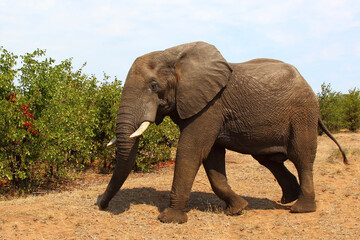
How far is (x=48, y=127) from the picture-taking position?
9.91 m

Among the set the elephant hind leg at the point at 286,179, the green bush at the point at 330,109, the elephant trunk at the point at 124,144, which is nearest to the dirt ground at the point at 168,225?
the elephant hind leg at the point at 286,179

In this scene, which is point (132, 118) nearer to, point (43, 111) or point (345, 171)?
point (43, 111)

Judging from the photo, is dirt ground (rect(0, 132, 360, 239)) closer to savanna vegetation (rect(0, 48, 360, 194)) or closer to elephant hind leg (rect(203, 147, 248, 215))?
elephant hind leg (rect(203, 147, 248, 215))

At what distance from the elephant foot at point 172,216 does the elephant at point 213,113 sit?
0.02 metres

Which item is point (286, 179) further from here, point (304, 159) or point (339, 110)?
point (339, 110)

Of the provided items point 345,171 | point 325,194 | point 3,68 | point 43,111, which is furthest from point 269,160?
point 3,68

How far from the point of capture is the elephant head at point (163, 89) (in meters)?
5.85

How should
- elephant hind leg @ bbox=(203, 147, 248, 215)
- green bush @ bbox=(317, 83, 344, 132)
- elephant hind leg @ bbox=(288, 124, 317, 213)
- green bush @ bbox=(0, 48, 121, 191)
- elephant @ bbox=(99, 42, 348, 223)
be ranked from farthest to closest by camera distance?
green bush @ bbox=(317, 83, 344, 132) → green bush @ bbox=(0, 48, 121, 191) → elephant hind leg @ bbox=(203, 147, 248, 215) → elephant hind leg @ bbox=(288, 124, 317, 213) → elephant @ bbox=(99, 42, 348, 223)

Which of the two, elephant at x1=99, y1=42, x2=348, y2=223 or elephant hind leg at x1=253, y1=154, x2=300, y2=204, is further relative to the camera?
elephant hind leg at x1=253, y1=154, x2=300, y2=204

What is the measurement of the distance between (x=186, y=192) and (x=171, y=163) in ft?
29.6

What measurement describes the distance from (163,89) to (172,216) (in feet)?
7.01

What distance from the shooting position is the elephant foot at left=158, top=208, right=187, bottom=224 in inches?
240

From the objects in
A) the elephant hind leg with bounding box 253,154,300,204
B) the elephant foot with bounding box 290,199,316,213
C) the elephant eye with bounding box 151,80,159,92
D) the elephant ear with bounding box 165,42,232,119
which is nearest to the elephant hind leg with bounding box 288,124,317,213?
the elephant foot with bounding box 290,199,316,213

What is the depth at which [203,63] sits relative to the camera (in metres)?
6.24
